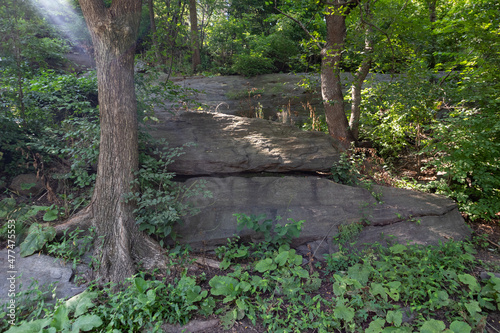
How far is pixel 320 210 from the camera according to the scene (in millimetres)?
4562

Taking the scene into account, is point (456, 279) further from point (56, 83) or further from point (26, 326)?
point (56, 83)

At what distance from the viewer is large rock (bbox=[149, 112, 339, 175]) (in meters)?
5.05

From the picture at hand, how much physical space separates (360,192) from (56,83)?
559 centimetres

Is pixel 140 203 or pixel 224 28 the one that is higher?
pixel 224 28

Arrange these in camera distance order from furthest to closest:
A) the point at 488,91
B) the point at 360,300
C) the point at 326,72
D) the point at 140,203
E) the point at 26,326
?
the point at 326,72 < the point at 488,91 < the point at 140,203 < the point at 360,300 < the point at 26,326

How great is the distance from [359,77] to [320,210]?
12.2 feet

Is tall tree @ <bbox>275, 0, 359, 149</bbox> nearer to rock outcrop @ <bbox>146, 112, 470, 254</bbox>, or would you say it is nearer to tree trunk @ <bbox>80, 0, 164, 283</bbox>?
rock outcrop @ <bbox>146, 112, 470, 254</bbox>

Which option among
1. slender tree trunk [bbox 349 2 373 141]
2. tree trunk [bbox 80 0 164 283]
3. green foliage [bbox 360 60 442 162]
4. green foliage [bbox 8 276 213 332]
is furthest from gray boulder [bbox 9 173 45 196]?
green foliage [bbox 360 60 442 162]

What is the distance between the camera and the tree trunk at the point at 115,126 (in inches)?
141

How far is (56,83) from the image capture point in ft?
15.0

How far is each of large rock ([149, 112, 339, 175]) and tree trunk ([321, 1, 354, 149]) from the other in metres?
0.65

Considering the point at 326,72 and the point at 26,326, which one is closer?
the point at 26,326

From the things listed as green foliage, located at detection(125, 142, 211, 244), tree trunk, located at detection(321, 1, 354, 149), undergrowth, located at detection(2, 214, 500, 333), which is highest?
tree trunk, located at detection(321, 1, 354, 149)

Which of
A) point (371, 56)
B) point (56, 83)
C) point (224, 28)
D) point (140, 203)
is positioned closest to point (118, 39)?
point (56, 83)
